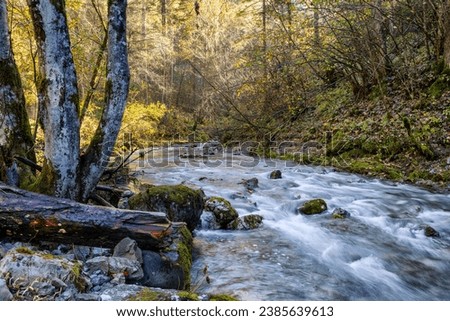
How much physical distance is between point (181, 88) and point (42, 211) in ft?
83.5

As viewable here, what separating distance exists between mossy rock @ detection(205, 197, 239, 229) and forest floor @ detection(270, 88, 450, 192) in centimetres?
518

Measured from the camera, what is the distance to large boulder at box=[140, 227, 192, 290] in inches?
145

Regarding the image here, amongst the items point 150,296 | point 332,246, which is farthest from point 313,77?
point 150,296

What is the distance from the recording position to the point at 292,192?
29.7 ft

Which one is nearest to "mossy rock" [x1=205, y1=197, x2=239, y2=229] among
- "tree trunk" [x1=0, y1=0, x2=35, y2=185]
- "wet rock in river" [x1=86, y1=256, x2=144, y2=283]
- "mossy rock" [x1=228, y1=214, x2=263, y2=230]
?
"mossy rock" [x1=228, y1=214, x2=263, y2=230]

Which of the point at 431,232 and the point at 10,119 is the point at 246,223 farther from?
the point at 10,119

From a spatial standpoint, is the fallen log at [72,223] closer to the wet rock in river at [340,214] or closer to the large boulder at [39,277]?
the large boulder at [39,277]

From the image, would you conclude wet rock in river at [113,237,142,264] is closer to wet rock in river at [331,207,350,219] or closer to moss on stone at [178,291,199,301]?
moss on stone at [178,291,199,301]

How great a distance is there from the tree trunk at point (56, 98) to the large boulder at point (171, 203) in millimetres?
1218

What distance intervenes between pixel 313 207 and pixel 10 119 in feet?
18.9

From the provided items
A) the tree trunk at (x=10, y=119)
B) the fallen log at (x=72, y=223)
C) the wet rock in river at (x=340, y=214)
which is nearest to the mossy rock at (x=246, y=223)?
the wet rock in river at (x=340, y=214)
